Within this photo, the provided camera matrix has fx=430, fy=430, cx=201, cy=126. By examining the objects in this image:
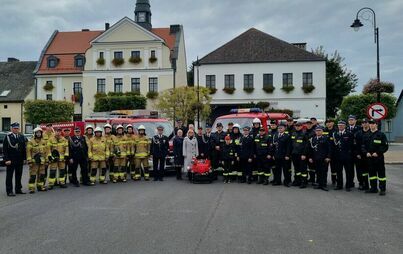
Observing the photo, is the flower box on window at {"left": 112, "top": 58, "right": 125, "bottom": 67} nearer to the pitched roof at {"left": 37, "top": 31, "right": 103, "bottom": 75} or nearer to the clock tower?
the pitched roof at {"left": 37, "top": 31, "right": 103, "bottom": 75}

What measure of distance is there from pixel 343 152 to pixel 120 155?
22.1 feet

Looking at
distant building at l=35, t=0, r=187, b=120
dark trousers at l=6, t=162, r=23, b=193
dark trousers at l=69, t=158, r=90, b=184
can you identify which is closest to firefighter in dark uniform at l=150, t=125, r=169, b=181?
dark trousers at l=69, t=158, r=90, b=184

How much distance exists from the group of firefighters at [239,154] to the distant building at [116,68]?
32.5 m

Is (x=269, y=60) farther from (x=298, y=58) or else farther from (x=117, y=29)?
(x=117, y=29)

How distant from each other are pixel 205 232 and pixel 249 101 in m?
38.3

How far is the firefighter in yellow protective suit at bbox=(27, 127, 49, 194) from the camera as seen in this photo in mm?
11844

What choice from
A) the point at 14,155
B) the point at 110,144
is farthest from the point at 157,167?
the point at 14,155

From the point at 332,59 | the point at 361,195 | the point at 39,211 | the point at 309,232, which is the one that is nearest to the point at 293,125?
the point at 361,195

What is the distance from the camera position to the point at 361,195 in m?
10.8

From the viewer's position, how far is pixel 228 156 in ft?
44.0

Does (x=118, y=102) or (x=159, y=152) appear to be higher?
(x=118, y=102)

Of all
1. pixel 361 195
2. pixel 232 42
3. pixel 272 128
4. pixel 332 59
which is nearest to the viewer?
pixel 361 195

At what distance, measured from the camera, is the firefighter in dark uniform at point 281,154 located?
1261 cm

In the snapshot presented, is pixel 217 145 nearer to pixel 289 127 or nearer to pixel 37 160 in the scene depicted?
pixel 289 127
